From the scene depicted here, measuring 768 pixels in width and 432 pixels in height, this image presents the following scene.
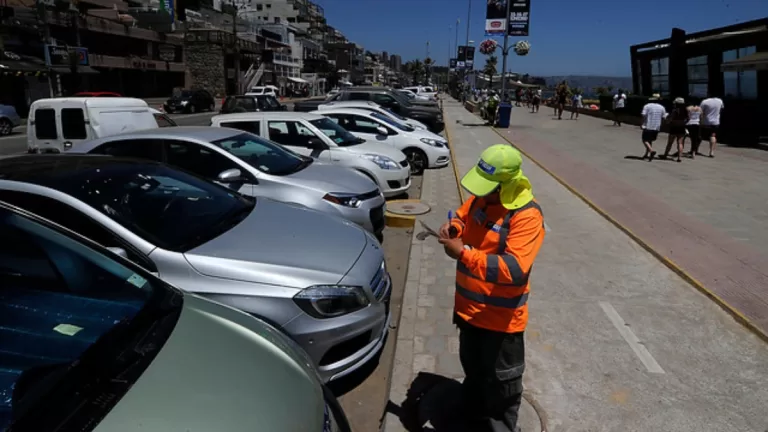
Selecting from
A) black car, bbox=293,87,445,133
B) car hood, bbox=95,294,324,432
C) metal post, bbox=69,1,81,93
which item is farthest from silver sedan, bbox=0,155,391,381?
metal post, bbox=69,1,81,93

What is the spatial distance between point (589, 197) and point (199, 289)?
781 cm

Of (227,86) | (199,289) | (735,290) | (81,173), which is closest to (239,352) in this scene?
(199,289)

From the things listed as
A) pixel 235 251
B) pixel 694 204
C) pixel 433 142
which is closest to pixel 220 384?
pixel 235 251

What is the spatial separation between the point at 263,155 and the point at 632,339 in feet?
14.7

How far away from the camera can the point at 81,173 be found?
12.0 feet

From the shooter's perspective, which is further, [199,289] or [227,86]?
[227,86]

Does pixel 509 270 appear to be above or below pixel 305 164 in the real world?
below

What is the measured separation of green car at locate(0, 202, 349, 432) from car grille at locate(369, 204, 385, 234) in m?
Result: 3.55

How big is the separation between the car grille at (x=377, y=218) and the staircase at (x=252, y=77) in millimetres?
61996

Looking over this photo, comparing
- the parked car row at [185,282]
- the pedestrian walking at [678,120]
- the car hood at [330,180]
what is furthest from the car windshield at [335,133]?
the pedestrian walking at [678,120]

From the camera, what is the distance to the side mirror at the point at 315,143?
844 cm

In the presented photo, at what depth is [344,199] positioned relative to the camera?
228 inches

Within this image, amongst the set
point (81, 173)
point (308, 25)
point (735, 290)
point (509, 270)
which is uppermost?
point (308, 25)

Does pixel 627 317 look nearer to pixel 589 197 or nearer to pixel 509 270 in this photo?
pixel 509 270
